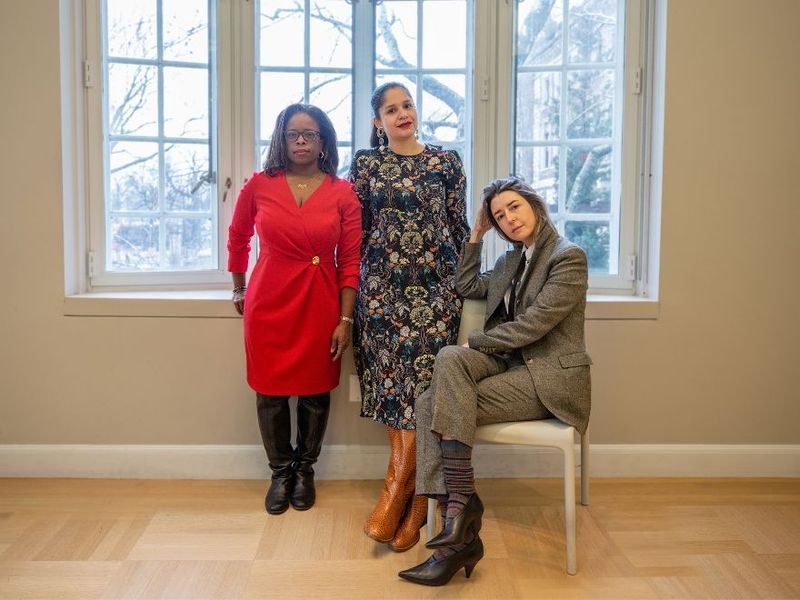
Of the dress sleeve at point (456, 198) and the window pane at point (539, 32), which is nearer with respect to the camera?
the dress sleeve at point (456, 198)

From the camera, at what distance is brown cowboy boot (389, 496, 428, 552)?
2.32m

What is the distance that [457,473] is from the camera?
2125 millimetres

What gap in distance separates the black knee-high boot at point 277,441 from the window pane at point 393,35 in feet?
4.62

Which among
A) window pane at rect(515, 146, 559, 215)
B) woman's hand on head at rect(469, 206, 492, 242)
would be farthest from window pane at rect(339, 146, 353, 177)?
woman's hand on head at rect(469, 206, 492, 242)

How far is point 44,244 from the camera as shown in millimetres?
2852

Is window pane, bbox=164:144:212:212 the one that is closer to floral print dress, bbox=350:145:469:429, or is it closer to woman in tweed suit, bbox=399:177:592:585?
floral print dress, bbox=350:145:469:429

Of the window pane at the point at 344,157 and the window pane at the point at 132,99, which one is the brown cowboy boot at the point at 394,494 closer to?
the window pane at the point at 344,157

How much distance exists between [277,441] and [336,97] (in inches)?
54.3

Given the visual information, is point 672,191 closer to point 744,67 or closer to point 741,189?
point 741,189

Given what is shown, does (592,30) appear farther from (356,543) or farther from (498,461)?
(356,543)

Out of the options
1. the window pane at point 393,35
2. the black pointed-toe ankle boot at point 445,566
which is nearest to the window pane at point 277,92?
the window pane at point 393,35

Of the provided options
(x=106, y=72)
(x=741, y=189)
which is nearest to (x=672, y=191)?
(x=741, y=189)

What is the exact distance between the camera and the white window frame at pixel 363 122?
9.65 feet

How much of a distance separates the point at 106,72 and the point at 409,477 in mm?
1967
